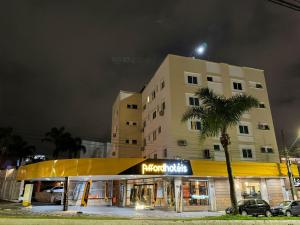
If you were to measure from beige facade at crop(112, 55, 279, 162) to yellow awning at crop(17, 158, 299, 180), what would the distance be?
4.83 meters

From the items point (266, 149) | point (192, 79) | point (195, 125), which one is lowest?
point (266, 149)

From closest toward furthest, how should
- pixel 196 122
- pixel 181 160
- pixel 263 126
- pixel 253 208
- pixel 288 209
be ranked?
pixel 288 209 < pixel 253 208 < pixel 181 160 < pixel 196 122 < pixel 263 126

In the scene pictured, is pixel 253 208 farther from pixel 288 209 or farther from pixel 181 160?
pixel 181 160

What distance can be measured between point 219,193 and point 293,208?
686 centimetres

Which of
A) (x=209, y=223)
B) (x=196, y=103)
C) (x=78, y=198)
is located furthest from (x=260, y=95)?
(x=209, y=223)

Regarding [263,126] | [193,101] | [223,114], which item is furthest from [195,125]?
[223,114]

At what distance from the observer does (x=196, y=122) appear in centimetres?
3388

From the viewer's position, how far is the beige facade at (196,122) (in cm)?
3272

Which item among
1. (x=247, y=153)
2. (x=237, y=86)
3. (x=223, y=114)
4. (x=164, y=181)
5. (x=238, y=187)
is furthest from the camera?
(x=237, y=86)

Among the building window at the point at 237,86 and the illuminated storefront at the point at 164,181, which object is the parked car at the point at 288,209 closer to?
the illuminated storefront at the point at 164,181

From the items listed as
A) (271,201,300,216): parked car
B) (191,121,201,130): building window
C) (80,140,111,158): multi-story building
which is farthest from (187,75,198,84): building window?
(80,140,111,158): multi-story building

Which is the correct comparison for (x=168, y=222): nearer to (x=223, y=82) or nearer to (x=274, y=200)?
(x=274, y=200)

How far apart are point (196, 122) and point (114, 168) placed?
13.7 m

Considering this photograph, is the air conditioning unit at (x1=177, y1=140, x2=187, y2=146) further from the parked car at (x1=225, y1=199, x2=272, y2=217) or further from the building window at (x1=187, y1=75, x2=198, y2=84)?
the parked car at (x1=225, y1=199, x2=272, y2=217)
